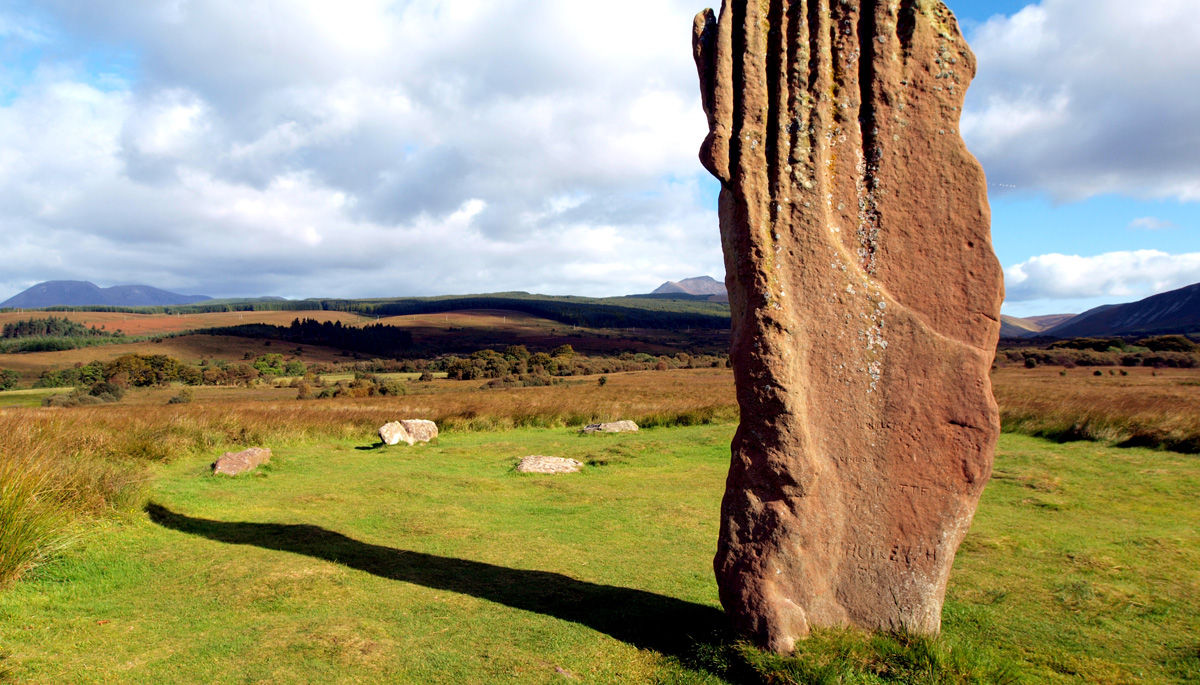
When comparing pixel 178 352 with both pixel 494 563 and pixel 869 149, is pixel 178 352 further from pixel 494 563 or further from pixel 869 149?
Result: pixel 869 149

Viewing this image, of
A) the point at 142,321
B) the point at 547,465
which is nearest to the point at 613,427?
the point at 547,465

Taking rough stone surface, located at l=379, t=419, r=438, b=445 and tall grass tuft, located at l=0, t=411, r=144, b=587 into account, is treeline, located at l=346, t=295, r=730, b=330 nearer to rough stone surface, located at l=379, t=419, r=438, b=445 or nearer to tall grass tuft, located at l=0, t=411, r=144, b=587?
rough stone surface, located at l=379, t=419, r=438, b=445

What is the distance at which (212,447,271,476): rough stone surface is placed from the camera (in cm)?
1088

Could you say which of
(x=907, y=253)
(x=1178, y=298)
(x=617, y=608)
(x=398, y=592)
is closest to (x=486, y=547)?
(x=398, y=592)

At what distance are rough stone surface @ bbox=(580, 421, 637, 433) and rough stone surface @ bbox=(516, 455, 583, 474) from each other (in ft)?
15.8

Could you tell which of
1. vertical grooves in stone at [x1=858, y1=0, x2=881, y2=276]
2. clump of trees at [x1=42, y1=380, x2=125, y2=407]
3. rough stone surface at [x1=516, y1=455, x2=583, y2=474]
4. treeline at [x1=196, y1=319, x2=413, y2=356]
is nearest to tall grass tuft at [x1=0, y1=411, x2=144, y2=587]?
rough stone surface at [x1=516, y1=455, x2=583, y2=474]

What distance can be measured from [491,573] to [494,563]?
0.35 m

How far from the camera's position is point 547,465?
11.9 metres

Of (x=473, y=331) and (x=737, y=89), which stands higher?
(x=737, y=89)

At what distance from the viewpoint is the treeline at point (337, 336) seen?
7275cm

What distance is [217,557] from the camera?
6.51 metres

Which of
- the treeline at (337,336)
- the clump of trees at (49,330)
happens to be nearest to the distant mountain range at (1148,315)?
the treeline at (337,336)

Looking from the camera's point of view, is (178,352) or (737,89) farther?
(178,352)

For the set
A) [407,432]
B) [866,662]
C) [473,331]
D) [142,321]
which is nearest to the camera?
[866,662]
